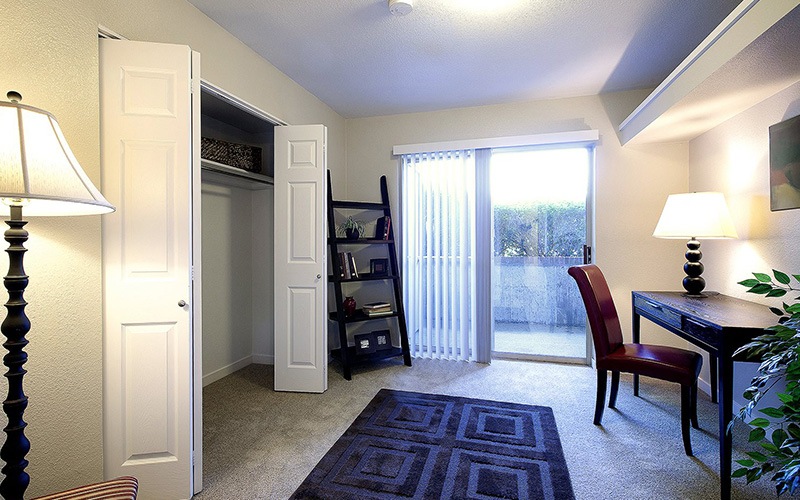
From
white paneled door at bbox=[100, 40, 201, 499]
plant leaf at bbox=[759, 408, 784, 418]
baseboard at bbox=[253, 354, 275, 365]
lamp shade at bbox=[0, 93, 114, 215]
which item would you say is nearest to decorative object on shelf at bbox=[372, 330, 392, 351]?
baseboard at bbox=[253, 354, 275, 365]

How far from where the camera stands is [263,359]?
3764 millimetres

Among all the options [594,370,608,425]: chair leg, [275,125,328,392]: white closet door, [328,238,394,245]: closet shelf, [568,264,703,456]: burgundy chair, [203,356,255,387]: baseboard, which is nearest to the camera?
[568,264,703,456]: burgundy chair

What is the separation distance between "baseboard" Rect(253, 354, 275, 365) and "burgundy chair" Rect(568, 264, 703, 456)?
2882 mm

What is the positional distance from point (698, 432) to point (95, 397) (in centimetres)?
331

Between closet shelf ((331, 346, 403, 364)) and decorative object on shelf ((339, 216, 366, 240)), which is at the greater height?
decorative object on shelf ((339, 216, 366, 240))

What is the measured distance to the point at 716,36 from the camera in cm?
185

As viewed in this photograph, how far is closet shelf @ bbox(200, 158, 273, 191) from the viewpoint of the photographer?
286cm

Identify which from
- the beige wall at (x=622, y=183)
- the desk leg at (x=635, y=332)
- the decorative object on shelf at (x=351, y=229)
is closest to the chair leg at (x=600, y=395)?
the desk leg at (x=635, y=332)

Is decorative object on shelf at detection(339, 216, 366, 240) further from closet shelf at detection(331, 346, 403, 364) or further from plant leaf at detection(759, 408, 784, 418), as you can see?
plant leaf at detection(759, 408, 784, 418)

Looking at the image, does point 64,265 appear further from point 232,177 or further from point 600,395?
point 600,395

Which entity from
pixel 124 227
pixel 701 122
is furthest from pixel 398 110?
pixel 124 227

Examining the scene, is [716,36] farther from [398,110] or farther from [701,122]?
[398,110]

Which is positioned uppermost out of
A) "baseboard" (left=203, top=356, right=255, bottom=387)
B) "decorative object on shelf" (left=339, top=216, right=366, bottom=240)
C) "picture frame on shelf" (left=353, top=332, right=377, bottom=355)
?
"decorative object on shelf" (left=339, top=216, right=366, bottom=240)

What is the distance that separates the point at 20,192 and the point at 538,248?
12.1 feet
